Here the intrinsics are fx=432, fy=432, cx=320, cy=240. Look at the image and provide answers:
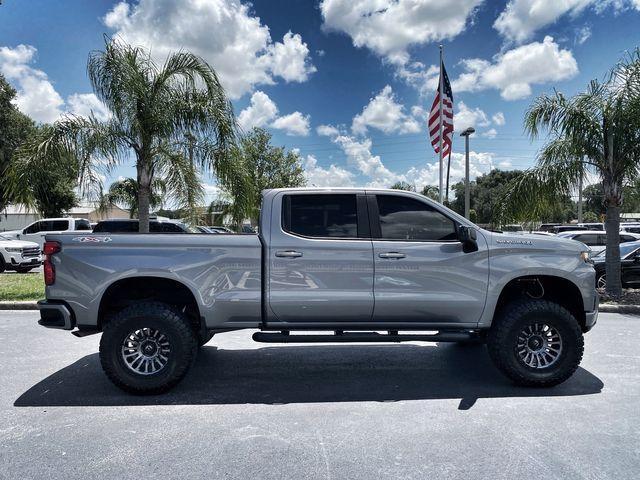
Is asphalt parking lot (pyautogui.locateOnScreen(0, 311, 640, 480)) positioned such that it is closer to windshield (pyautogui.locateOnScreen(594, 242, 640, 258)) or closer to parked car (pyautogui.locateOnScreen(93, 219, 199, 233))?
windshield (pyautogui.locateOnScreen(594, 242, 640, 258))

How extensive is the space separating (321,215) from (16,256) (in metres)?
13.3

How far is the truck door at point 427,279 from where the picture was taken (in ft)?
13.9

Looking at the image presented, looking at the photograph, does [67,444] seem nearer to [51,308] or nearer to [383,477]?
[51,308]

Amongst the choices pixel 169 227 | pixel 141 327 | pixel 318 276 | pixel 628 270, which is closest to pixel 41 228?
pixel 169 227

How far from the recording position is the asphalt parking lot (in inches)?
115

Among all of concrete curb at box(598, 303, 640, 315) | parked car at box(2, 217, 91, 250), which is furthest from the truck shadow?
parked car at box(2, 217, 91, 250)

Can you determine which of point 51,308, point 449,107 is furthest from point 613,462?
point 449,107

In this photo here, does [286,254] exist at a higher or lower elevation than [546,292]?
higher

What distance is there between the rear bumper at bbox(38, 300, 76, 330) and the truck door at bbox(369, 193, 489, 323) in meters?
2.92

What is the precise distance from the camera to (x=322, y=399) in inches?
159

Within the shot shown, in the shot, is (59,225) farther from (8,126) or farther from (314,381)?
(314,381)

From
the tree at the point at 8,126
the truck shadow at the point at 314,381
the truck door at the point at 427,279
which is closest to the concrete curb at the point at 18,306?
the truck shadow at the point at 314,381

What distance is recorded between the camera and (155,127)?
9297mm

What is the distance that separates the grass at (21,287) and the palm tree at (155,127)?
262cm
